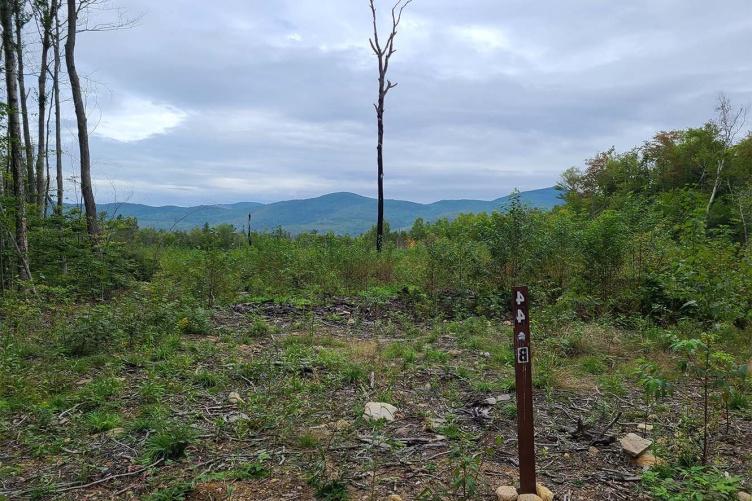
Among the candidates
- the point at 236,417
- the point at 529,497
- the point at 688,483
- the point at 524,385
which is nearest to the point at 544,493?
the point at 529,497

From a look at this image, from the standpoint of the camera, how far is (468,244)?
30.6ft

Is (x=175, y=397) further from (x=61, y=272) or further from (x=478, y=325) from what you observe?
(x=61, y=272)

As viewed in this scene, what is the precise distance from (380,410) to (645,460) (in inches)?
75.3

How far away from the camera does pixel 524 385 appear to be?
8.71 ft

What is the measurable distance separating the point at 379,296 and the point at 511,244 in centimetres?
270

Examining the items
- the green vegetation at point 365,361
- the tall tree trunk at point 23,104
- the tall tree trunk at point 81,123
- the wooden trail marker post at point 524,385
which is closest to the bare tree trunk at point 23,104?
the tall tree trunk at point 23,104

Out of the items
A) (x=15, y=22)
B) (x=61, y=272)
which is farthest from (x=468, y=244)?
(x=15, y=22)

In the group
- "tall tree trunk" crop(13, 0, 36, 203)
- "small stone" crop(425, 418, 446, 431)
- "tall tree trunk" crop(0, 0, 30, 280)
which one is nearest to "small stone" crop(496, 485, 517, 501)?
"small stone" crop(425, 418, 446, 431)

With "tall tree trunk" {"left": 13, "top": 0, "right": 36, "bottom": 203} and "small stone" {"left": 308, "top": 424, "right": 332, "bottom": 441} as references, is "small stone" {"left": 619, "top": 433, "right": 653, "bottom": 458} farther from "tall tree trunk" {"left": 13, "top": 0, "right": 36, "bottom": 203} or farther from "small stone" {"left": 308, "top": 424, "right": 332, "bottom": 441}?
"tall tree trunk" {"left": 13, "top": 0, "right": 36, "bottom": 203}

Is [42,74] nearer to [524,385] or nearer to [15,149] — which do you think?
[15,149]

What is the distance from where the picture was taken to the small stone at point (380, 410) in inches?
153

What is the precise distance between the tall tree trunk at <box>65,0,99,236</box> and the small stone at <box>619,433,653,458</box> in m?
11.8

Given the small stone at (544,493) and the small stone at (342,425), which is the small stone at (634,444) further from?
the small stone at (342,425)

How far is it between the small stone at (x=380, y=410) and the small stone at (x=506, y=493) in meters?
1.26
